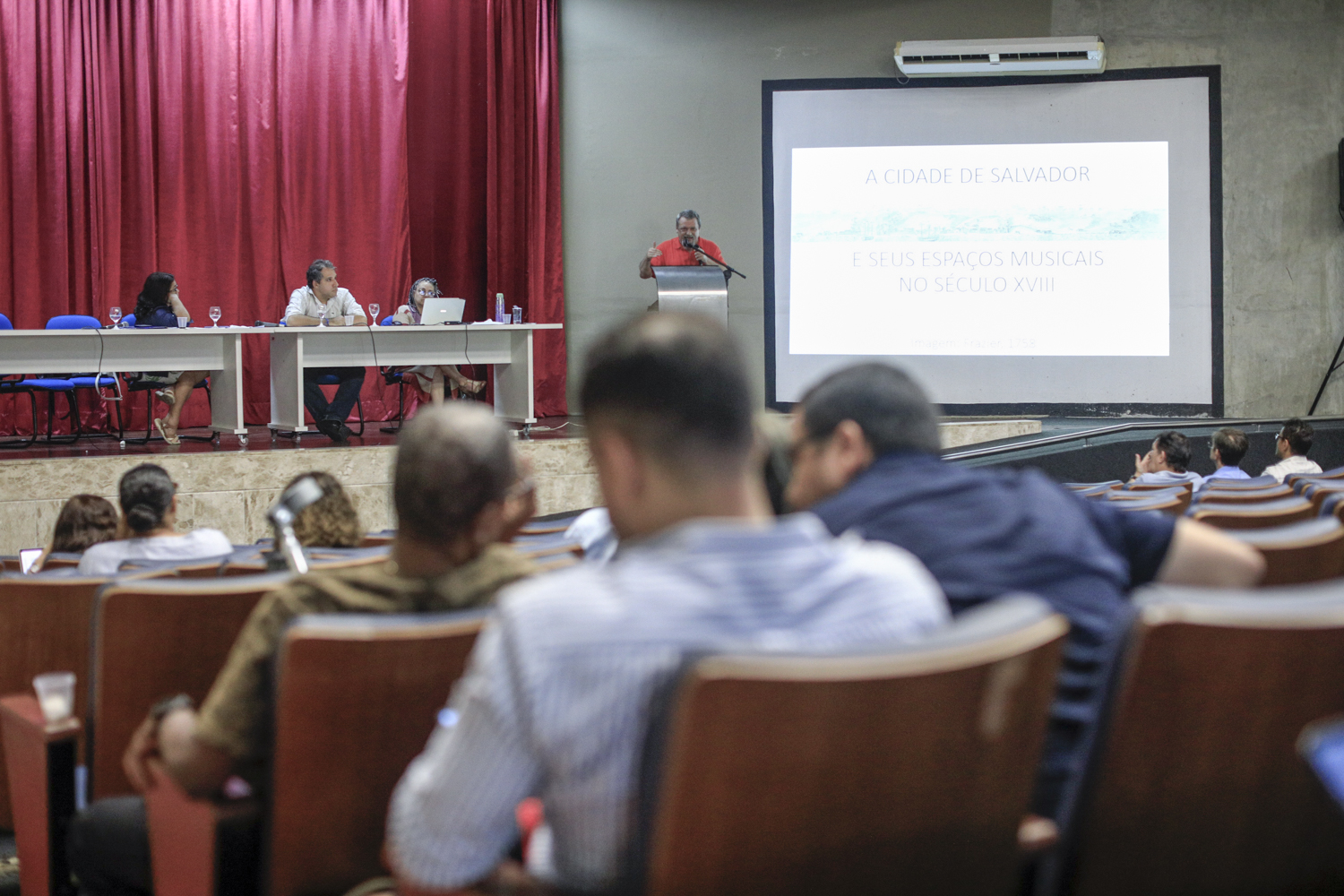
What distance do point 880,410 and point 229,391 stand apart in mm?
6003

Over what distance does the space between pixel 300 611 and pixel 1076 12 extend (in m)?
8.92

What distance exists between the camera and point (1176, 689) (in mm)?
1063

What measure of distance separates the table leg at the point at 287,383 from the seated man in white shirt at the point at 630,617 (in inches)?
242

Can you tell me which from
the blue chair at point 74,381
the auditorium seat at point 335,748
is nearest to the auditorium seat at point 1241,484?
the auditorium seat at point 335,748

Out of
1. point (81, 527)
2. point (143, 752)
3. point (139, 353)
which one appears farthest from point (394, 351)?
point (143, 752)

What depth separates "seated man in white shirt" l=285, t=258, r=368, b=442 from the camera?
7.09 m

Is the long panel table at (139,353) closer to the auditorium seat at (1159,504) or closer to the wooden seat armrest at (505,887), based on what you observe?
the auditorium seat at (1159,504)

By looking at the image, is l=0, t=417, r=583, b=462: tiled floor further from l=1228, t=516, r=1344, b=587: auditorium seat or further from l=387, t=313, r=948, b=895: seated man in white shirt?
l=387, t=313, r=948, b=895: seated man in white shirt

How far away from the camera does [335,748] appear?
131 cm

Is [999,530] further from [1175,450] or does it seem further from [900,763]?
[1175,450]

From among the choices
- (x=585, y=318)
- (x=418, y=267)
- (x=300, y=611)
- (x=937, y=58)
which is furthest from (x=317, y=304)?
(x=300, y=611)

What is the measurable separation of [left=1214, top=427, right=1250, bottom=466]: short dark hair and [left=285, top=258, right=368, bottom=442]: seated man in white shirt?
15.4 ft

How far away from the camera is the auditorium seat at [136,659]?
1.66m

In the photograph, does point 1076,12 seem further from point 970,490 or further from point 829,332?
point 970,490
